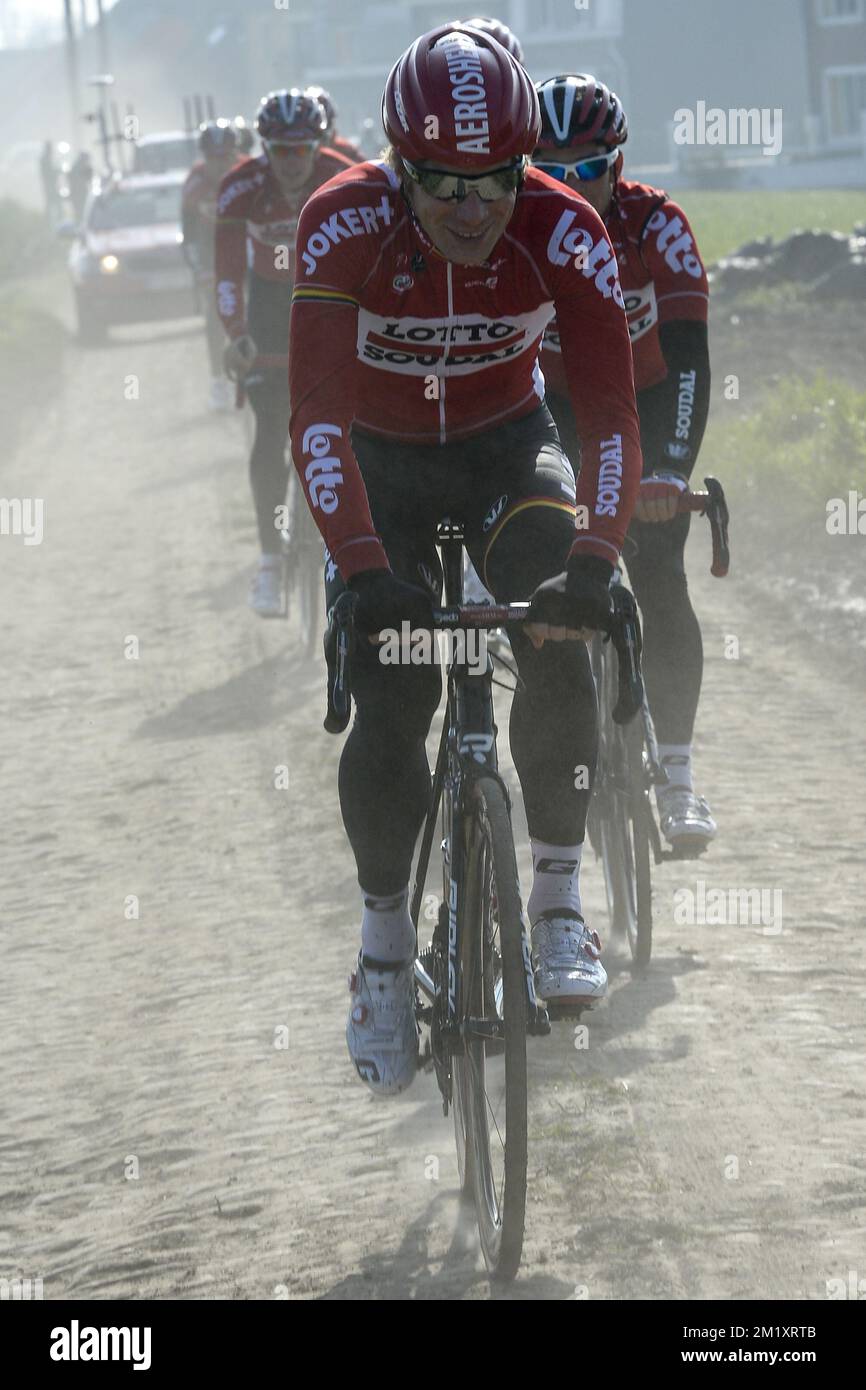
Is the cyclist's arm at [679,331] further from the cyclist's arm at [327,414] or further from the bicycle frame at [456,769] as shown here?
the cyclist's arm at [327,414]

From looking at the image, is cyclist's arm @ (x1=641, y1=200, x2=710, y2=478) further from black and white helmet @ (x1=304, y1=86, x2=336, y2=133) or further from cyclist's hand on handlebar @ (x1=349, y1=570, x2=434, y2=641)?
black and white helmet @ (x1=304, y1=86, x2=336, y2=133)

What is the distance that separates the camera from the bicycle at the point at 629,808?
539cm

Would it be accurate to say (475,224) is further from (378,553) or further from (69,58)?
(69,58)

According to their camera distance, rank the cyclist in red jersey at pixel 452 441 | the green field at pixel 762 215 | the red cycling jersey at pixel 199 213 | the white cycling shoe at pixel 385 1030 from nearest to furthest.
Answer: the cyclist in red jersey at pixel 452 441
the white cycling shoe at pixel 385 1030
the red cycling jersey at pixel 199 213
the green field at pixel 762 215

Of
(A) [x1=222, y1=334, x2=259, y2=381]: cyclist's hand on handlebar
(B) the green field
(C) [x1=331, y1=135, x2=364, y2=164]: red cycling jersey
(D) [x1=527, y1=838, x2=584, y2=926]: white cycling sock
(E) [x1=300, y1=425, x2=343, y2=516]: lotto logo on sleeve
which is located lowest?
(B) the green field

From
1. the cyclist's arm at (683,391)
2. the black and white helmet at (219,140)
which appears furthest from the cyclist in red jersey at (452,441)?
the black and white helmet at (219,140)

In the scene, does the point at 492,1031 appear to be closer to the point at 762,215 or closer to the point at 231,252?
the point at 231,252

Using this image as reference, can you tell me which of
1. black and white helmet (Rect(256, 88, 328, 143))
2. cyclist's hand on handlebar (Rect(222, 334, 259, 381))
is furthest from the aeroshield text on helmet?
cyclist's hand on handlebar (Rect(222, 334, 259, 381))

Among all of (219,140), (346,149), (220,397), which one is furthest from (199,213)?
(346,149)

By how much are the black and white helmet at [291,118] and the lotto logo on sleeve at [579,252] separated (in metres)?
5.11

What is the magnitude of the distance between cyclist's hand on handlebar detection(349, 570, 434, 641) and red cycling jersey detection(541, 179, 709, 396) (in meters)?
1.97

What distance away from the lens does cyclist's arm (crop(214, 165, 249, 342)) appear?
9.06 m

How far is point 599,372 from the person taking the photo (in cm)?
376

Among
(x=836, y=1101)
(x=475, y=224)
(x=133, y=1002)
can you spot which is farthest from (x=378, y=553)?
(x=133, y=1002)
